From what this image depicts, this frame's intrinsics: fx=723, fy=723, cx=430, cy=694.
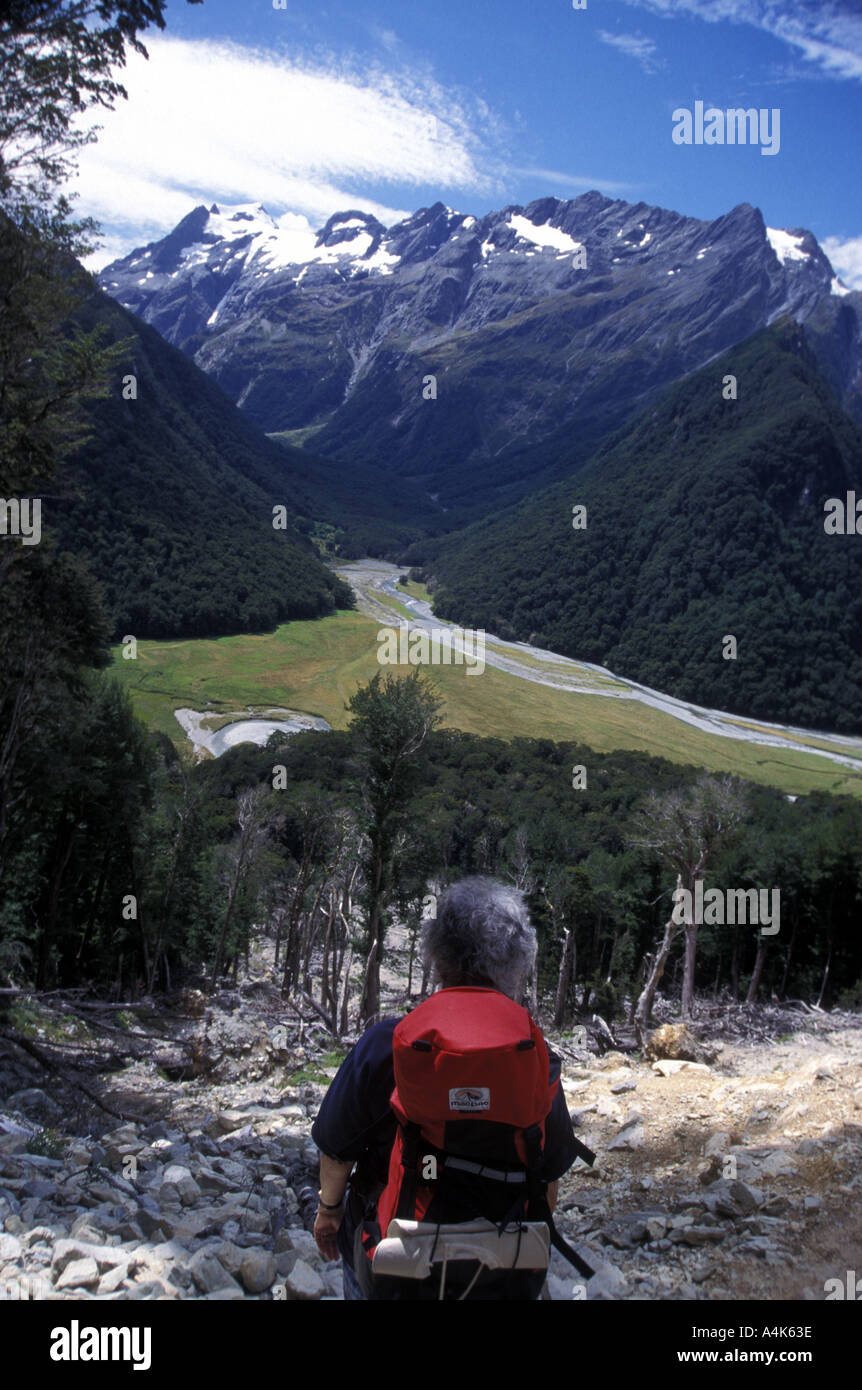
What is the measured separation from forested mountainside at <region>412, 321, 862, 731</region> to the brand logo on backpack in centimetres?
13167

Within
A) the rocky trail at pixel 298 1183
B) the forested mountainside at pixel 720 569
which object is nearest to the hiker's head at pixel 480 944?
the rocky trail at pixel 298 1183

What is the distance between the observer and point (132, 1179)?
19.1ft

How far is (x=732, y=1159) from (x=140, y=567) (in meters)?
127

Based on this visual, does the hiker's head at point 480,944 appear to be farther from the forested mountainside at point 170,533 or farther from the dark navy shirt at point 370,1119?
the forested mountainside at point 170,533

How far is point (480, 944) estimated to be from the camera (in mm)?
2871

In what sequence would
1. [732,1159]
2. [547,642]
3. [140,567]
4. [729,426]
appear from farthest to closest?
[729,426]
[547,642]
[140,567]
[732,1159]

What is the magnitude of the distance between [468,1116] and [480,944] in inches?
27.3

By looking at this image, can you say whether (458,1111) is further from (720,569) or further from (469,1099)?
(720,569)

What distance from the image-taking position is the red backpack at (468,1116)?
7.37 ft

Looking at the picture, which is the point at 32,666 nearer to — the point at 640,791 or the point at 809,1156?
the point at 809,1156

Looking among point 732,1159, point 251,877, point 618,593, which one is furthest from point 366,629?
point 732,1159

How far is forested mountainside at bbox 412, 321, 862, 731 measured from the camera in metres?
129

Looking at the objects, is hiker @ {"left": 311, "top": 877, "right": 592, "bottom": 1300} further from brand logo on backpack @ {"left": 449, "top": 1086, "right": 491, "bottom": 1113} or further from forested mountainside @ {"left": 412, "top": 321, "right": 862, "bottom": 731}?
forested mountainside @ {"left": 412, "top": 321, "right": 862, "bottom": 731}

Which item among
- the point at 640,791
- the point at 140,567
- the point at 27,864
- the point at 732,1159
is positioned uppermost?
the point at 140,567
